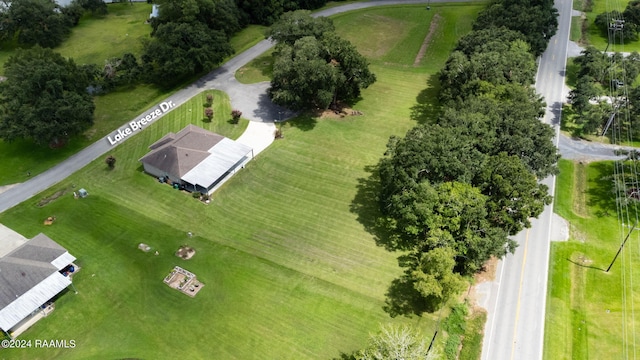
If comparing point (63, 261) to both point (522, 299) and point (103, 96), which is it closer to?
point (103, 96)

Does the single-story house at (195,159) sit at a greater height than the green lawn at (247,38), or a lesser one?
lesser

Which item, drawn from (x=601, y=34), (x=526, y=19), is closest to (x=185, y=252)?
(x=526, y=19)

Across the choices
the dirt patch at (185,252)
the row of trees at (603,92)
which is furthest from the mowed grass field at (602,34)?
the dirt patch at (185,252)

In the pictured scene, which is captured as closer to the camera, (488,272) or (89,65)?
(488,272)

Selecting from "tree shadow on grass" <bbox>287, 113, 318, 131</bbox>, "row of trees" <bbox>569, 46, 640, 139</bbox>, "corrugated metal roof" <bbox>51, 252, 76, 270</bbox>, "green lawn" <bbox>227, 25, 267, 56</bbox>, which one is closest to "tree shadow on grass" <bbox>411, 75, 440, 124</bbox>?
"tree shadow on grass" <bbox>287, 113, 318, 131</bbox>

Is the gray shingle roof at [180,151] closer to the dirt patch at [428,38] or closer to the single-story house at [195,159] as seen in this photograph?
the single-story house at [195,159]

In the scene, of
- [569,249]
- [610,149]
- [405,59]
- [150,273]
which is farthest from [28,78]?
[610,149]

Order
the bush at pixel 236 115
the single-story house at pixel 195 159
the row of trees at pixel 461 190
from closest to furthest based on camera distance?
the row of trees at pixel 461 190 < the single-story house at pixel 195 159 < the bush at pixel 236 115

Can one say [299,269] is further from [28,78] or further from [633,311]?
[28,78]

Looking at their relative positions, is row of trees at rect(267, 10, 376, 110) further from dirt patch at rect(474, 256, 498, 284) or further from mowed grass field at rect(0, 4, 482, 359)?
dirt patch at rect(474, 256, 498, 284)
